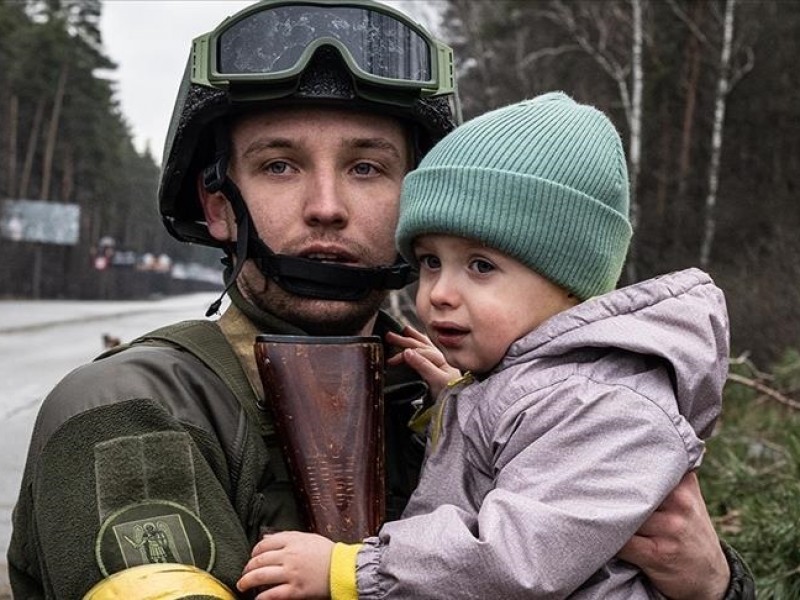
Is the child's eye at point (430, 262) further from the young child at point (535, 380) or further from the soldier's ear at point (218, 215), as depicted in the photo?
the soldier's ear at point (218, 215)

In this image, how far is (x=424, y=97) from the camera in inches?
106

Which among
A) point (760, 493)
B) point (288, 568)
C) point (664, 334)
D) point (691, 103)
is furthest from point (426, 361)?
point (691, 103)

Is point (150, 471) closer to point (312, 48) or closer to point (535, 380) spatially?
point (535, 380)

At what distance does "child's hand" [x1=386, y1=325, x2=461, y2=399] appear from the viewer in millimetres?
2496

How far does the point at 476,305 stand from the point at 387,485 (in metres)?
0.52

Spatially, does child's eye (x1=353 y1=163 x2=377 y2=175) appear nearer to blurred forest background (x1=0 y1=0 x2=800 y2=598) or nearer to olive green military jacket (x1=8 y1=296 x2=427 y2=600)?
olive green military jacket (x1=8 y1=296 x2=427 y2=600)

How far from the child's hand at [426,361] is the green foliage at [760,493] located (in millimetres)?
1997

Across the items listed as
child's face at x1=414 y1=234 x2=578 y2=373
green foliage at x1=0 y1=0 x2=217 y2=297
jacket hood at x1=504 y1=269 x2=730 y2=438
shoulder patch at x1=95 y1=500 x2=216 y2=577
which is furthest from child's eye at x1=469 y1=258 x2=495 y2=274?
green foliage at x1=0 y1=0 x2=217 y2=297

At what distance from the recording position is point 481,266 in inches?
84.7

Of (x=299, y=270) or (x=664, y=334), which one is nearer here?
(x=664, y=334)

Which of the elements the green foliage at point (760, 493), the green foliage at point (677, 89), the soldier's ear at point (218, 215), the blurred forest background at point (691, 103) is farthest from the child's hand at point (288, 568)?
the green foliage at point (677, 89)

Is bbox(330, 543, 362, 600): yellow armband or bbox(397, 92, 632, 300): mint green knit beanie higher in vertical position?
bbox(397, 92, 632, 300): mint green knit beanie

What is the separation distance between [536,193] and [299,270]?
0.62 metres

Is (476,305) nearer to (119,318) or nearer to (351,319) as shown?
(351,319)
